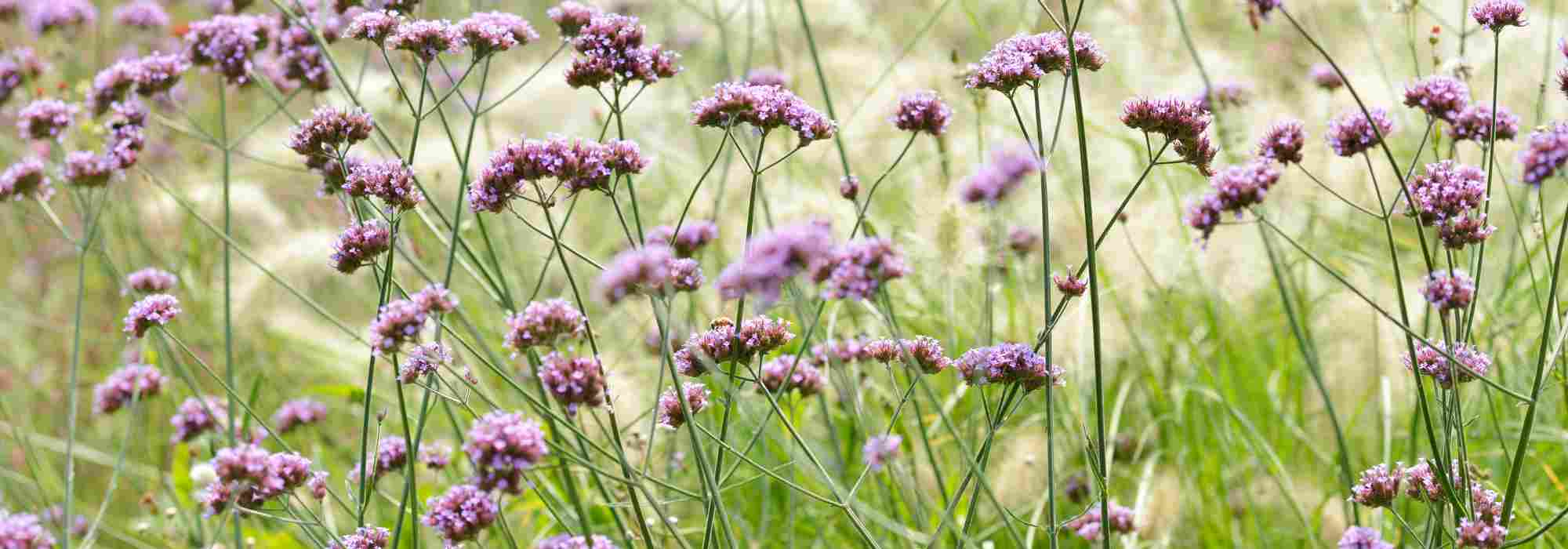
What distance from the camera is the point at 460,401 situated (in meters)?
1.86

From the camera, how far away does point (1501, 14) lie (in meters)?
2.04

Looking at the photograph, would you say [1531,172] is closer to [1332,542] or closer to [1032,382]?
[1032,382]

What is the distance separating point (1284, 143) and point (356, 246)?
1459mm

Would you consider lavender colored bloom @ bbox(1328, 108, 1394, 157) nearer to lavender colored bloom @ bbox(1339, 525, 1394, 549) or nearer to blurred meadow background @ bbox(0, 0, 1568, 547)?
lavender colored bloom @ bbox(1339, 525, 1394, 549)

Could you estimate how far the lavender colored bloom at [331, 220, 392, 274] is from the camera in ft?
6.30

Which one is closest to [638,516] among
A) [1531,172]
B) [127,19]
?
[1531,172]

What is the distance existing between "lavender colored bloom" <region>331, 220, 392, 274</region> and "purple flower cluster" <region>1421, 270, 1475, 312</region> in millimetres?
1540

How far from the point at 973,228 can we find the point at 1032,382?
80.8 inches

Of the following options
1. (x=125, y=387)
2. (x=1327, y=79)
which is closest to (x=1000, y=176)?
(x=1327, y=79)

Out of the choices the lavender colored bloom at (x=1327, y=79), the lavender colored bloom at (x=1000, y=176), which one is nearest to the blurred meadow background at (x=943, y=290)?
the lavender colored bloom at (x=1327, y=79)

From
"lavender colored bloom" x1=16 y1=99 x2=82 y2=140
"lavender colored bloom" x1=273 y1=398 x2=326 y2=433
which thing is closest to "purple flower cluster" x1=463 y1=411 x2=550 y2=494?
"lavender colored bloom" x1=16 y1=99 x2=82 y2=140

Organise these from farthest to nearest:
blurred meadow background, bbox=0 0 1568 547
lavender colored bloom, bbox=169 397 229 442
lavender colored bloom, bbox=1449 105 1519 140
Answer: blurred meadow background, bbox=0 0 1568 547 < lavender colored bloom, bbox=169 397 229 442 < lavender colored bloom, bbox=1449 105 1519 140

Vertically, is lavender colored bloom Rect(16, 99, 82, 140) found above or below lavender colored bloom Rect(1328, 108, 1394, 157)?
above

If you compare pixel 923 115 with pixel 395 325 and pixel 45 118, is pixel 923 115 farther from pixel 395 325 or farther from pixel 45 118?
pixel 45 118
